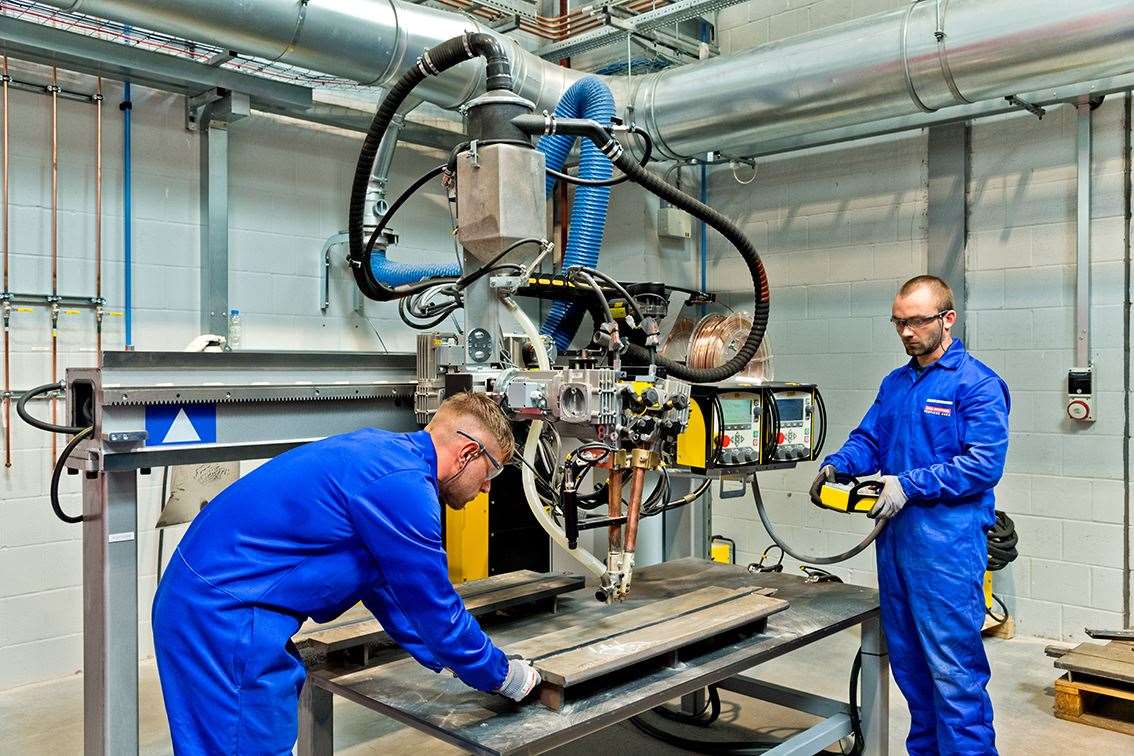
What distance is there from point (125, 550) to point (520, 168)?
3.71 feet

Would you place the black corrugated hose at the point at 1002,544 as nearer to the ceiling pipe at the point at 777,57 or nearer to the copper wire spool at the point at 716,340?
the copper wire spool at the point at 716,340

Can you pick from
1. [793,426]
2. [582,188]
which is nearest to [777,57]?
[582,188]

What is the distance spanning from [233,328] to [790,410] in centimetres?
243

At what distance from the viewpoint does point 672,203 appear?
222 cm

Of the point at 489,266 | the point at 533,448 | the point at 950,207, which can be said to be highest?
the point at 950,207

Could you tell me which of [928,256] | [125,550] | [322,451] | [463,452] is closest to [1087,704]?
[928,256]

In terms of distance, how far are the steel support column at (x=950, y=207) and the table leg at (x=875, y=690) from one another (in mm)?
2062

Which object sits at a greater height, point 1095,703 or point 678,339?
point 678,339

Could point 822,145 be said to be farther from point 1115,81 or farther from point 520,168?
point 520,168

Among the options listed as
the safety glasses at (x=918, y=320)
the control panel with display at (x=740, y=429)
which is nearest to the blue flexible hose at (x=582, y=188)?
the control panel with display at (x=740, y=429)

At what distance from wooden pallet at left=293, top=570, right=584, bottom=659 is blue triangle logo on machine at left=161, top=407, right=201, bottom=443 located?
520mm

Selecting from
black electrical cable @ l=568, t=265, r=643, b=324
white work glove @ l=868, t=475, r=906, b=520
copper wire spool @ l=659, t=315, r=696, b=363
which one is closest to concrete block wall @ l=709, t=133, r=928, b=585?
copper wire spool @ l=659, t=315, r=696, b=363

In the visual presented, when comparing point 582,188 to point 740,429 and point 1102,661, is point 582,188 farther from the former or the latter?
point 1102,661

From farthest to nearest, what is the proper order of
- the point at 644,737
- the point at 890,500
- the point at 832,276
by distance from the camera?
the point at 832,276
the point at 644,737
the point at 890,500
